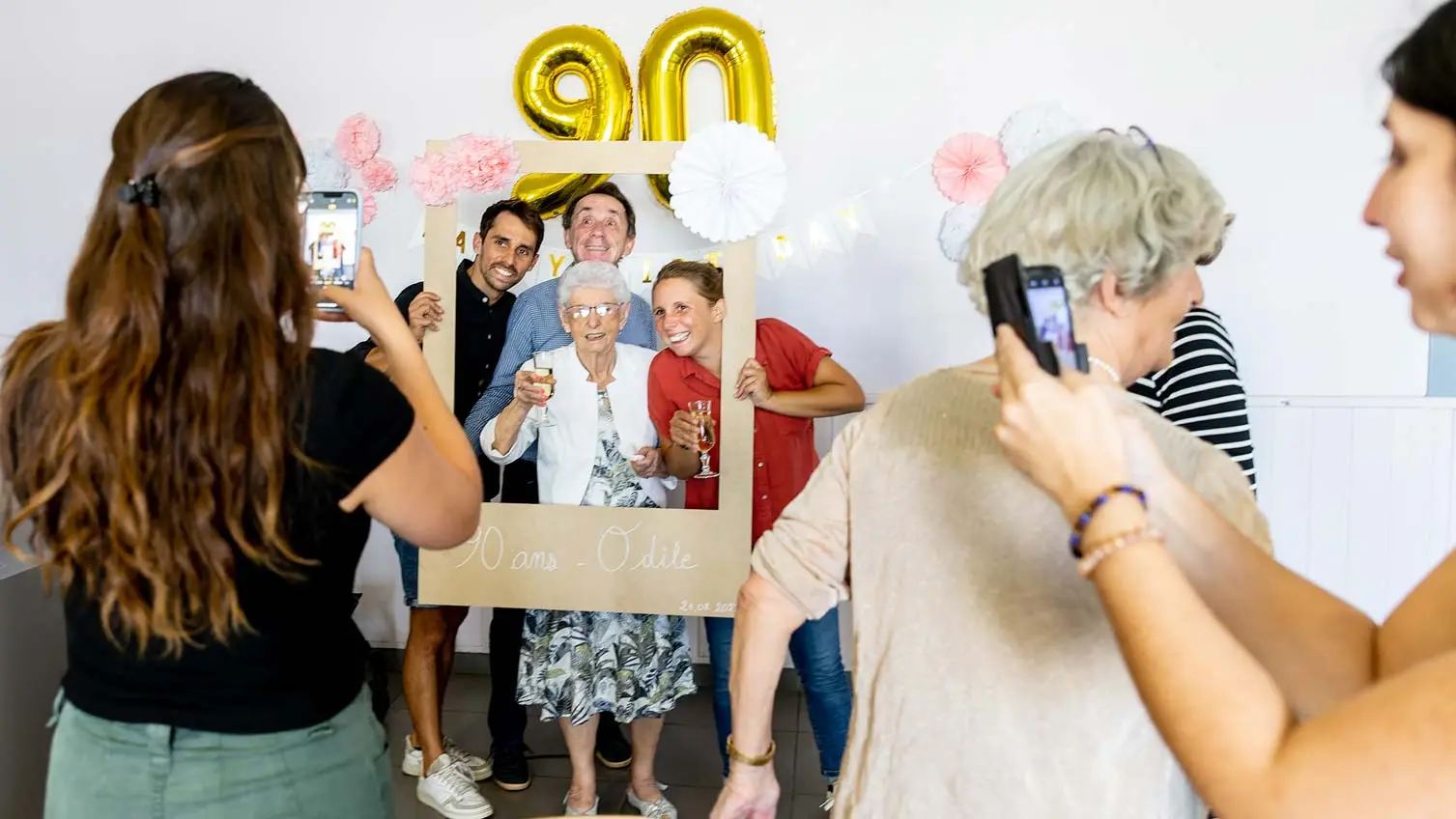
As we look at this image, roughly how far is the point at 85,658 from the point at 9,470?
0.71ft

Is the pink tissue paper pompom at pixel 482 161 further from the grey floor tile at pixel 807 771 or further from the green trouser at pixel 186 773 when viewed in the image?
the grey floor tile at pixel 807 771

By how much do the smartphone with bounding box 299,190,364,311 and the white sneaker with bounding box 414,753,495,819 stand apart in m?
1.67

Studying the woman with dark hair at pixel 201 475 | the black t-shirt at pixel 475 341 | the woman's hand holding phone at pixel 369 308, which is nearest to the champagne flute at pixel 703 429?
the black t-shirt at pixel 475 341

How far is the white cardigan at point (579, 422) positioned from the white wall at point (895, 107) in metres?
0.49

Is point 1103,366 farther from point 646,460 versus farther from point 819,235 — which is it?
point 819,235

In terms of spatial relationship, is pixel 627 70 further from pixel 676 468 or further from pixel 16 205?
pixel 16 205

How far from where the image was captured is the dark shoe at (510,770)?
9.07ft

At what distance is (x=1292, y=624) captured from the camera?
0.92m

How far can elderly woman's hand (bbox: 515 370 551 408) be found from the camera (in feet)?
7.75

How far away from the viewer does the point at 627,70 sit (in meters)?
3.14

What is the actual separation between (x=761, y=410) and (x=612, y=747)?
1111 mm

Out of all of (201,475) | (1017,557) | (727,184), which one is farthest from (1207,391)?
(201,475)

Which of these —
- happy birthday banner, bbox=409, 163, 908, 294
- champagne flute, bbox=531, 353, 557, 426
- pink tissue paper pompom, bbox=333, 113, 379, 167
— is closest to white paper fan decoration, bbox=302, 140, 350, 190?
pink tissue paper pompom, bbox=333, 113, 379, 167

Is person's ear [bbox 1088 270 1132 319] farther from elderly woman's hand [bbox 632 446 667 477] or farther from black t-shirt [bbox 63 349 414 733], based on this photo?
elderly woman's hand [bbox 632 446 667 477]
